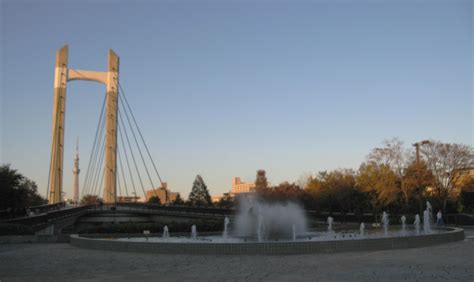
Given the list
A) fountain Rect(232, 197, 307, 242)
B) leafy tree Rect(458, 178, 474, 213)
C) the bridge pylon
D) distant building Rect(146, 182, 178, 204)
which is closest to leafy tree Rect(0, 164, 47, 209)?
the bridge pylon

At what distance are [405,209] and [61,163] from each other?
29588 millimetres

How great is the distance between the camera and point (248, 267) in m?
9.25

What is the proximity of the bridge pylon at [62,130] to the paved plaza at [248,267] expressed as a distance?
2850cm

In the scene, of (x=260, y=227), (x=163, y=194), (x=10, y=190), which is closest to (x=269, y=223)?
(x=260, y=227)

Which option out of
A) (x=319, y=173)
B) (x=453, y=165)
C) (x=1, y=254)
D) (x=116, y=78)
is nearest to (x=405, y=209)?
(x=453, y=165)

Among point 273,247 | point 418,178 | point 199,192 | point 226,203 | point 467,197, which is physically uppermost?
point 418,178

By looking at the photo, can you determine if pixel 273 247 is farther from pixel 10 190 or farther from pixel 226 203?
pixel 226 203

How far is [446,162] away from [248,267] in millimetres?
30143

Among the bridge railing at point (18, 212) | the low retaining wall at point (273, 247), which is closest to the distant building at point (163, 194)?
the bridge railing at point (18, 212)

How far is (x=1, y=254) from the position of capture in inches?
514

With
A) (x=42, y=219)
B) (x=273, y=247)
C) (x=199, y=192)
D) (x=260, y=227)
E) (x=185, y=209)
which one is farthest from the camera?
(x=199, y=192)

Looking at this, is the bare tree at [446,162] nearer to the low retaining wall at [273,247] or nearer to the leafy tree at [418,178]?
the leafy tree at [418,178]

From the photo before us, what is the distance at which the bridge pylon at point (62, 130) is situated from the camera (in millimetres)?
40375

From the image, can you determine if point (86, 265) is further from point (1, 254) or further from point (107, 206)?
point (107, 206)
